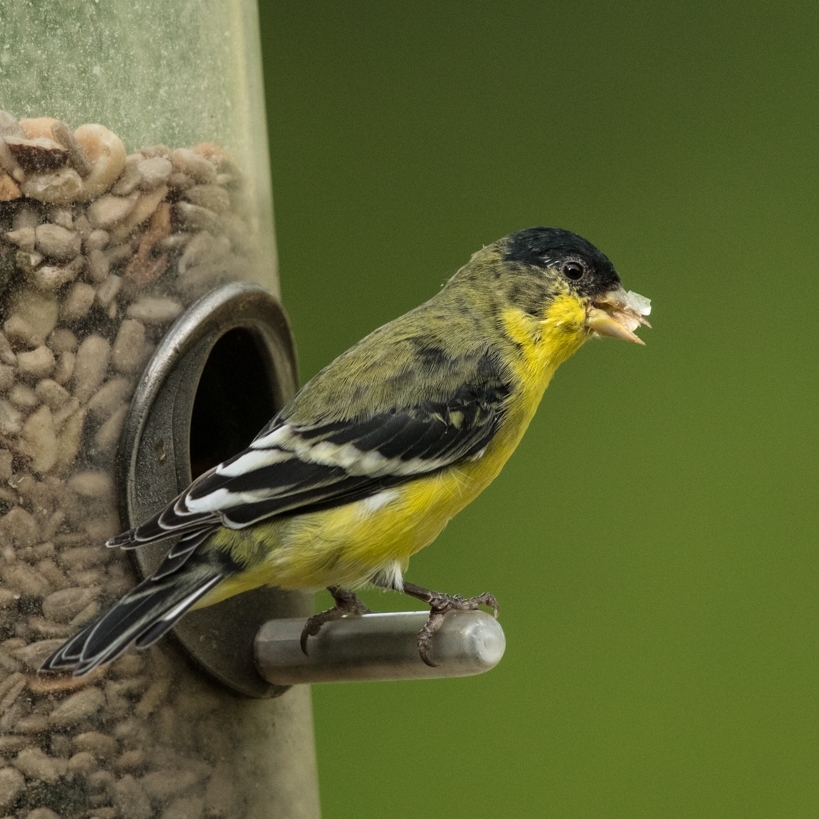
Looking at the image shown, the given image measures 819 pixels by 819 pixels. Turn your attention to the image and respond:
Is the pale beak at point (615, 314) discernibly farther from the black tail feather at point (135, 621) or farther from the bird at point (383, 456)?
the black tail feather at point (135, 621)

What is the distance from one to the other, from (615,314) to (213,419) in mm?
587

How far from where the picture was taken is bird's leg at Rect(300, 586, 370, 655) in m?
1.65

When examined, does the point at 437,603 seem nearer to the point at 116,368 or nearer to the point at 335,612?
the point at 335,612

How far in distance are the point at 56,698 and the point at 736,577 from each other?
1.95 metres

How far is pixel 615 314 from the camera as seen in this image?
1950mm

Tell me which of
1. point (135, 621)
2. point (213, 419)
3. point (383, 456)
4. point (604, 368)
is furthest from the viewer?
point (604, 368)

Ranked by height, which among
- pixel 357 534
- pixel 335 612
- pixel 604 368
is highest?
pixel 357 534

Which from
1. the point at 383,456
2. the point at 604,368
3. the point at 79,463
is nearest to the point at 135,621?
the point at 79,463

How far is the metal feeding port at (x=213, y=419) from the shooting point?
1542mm

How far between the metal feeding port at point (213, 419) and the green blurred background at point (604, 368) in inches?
47.5

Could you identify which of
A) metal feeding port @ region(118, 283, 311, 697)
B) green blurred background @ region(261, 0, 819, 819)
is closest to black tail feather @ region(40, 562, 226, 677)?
metal feeding port @ region(118, 283, 311, 697)

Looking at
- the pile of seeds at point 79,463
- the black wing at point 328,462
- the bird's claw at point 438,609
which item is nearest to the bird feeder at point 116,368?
the pile of seeds at point 79,463

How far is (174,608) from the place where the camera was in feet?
4.57

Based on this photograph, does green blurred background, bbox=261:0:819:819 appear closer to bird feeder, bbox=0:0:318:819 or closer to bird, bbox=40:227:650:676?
bird, bbox=40:227:650:676
